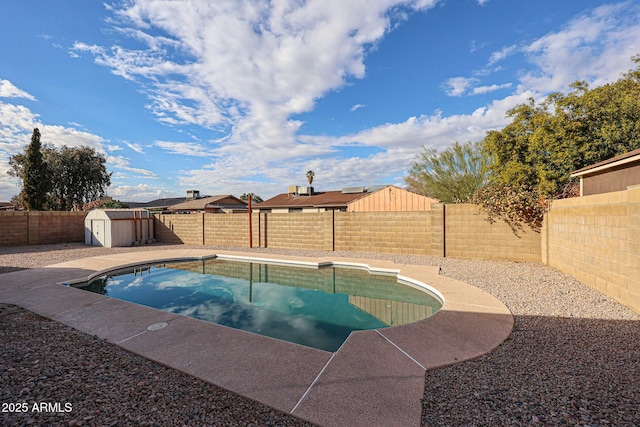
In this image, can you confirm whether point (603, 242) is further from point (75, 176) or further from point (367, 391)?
point (75, 176)

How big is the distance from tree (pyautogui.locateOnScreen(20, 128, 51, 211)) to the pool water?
1778cm

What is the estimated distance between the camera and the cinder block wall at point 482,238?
9.16m

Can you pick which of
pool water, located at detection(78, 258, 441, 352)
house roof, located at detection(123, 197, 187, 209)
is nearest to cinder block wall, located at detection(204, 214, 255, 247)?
pool water, located at detection(78, 258, 441, 352)

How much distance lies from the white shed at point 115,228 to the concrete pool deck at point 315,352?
9.69 meters

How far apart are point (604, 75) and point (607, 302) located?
41.1ft

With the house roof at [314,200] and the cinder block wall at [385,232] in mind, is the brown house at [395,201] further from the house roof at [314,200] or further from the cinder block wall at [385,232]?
the cinder block wall at [385,232]

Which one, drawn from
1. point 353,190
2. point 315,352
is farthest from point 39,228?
point 353,190

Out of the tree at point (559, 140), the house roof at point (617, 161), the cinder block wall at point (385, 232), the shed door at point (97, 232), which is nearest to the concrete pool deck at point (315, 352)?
the cinder block wall at point (385, 232)

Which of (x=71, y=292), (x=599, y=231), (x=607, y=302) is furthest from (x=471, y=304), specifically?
(x=71, y=292)

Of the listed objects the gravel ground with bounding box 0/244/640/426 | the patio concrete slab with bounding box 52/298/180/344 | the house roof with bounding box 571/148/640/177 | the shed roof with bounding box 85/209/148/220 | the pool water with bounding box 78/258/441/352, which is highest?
the house roof with bounding box 571/148/640/177

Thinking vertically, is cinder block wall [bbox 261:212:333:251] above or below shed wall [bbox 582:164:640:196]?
below

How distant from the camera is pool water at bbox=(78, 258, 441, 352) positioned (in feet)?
17.5

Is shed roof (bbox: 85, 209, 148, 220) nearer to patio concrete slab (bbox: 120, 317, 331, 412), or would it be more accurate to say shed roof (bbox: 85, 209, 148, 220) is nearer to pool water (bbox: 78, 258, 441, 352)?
pool water (bbox: 78, 258, 441, 352)

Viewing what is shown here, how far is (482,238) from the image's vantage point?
9.74 metres
